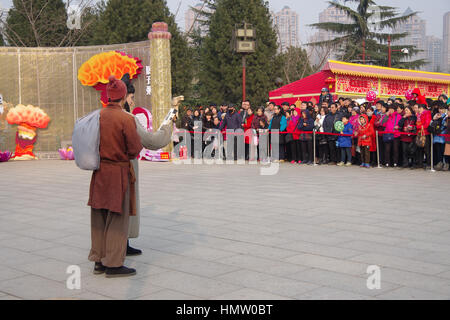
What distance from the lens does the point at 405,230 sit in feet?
20.5

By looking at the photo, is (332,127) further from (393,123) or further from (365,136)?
(393,123)

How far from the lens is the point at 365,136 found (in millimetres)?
13188

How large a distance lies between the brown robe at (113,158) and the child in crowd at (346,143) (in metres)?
9.68

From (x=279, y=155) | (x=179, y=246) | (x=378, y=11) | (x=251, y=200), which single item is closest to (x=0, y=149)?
(x=279, y=155)

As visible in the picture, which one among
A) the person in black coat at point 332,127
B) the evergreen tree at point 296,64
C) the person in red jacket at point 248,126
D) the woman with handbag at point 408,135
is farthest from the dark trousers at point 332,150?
the evergreen tree at point 296,64

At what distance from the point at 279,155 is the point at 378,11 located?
107 ft

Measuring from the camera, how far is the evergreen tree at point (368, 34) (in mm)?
41219

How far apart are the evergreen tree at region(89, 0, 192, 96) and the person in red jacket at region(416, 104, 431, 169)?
15027 millimetres

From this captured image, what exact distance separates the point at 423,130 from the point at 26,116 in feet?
37.3

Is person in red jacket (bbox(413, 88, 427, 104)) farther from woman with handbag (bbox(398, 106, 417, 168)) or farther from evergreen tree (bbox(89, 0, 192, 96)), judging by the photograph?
evergreen tree (bbox(89, 0, 192, 96))

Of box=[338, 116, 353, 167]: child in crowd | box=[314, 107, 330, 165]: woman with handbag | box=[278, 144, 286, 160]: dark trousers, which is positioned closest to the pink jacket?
box=[338, 116, 353, 167]: child in crowd

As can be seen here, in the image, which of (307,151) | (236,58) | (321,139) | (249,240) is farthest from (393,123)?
(236,58)
